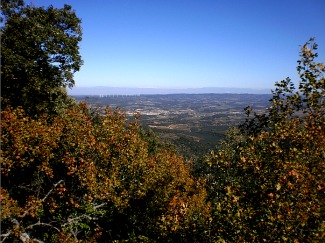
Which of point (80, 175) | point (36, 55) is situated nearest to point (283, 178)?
point (80, 175)

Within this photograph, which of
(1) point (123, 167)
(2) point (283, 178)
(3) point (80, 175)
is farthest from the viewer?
(1) point (123, 167)

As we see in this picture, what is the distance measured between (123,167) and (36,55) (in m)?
14.8

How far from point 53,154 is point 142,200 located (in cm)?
1004

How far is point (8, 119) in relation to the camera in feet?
71.3

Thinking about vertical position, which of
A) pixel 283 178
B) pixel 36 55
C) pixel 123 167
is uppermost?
pixel 36 55

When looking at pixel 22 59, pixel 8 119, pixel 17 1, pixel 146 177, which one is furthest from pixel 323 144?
pixel 17 1

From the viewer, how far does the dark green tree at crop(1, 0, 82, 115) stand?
1017 inches

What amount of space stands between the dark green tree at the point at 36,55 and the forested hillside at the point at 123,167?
11 centimetres

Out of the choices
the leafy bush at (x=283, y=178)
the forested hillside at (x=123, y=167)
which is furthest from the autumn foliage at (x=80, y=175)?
the leafy bush at (x=283, y=178)

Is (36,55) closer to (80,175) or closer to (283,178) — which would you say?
(80,175)

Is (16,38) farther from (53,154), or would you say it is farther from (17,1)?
(53,154)

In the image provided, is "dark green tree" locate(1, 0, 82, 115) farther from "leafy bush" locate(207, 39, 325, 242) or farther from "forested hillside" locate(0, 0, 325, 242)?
"leafy bush" locate(207, 39, 325, 242)

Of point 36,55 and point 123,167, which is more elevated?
point 36,55

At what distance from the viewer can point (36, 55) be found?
27.0 m
